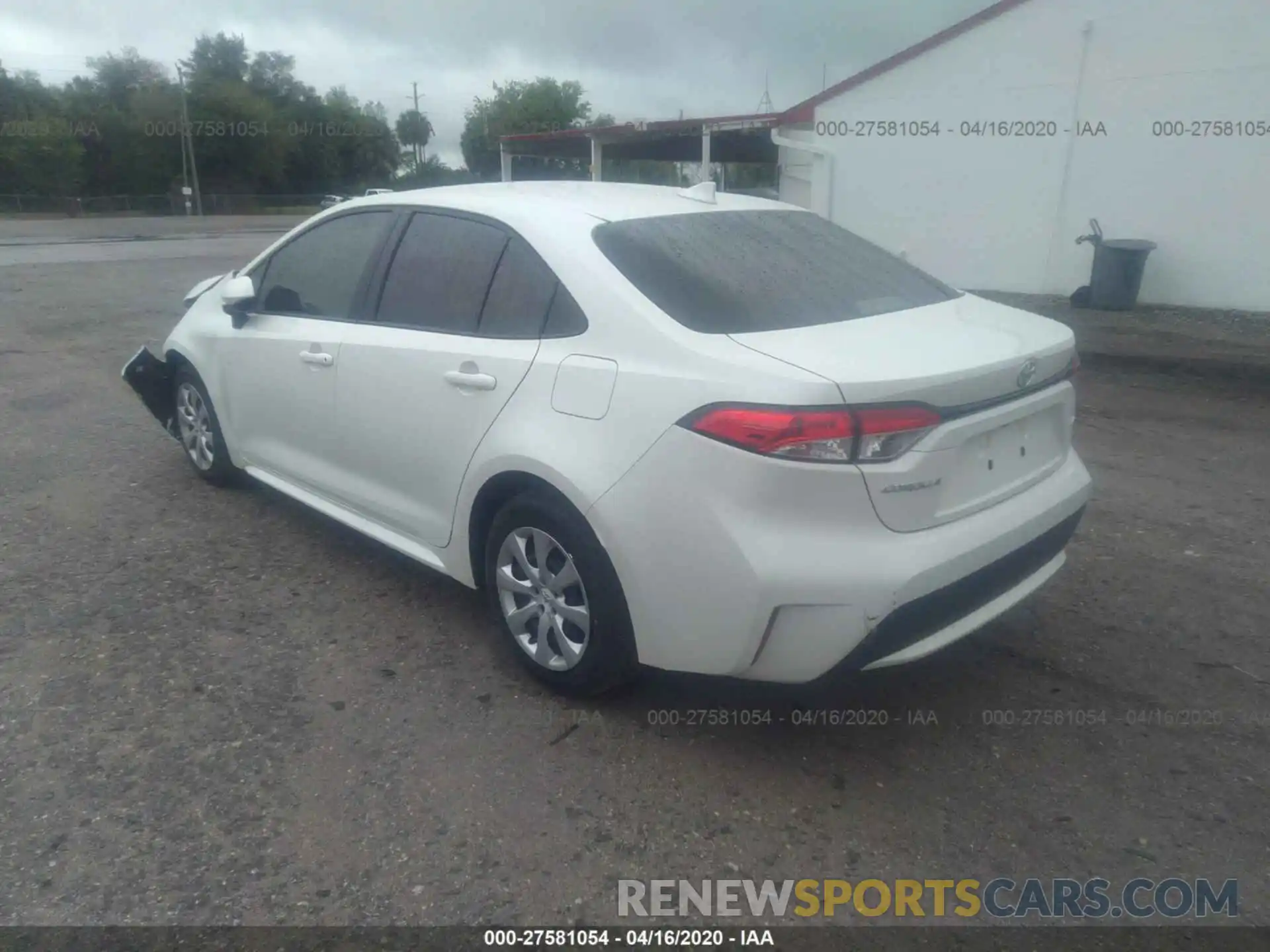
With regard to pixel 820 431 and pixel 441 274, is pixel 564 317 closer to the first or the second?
pixel 441 274

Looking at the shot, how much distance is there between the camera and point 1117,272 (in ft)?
40.6

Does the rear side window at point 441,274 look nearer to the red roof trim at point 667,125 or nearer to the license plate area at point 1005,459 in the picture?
the license plate area at point 1005,459

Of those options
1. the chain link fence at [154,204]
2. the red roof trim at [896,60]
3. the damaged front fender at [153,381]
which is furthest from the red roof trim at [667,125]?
the chain link fence at [154,204]

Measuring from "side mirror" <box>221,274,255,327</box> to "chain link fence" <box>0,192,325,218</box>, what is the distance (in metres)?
51.8

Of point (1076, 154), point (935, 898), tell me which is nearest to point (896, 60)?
point (1076, 154)

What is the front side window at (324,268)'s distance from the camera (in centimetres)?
423

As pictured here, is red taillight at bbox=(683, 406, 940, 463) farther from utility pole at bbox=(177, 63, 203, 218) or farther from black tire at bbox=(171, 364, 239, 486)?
utility pole at bbox=(177, 63, 203, 218)

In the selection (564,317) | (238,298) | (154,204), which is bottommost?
(154,204)

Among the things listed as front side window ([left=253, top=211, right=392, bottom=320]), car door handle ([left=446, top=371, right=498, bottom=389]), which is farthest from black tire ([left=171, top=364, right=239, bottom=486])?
car door handle ([left=446, top=371, right=498, bottom=389])

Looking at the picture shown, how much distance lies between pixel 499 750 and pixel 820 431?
143 centimetres

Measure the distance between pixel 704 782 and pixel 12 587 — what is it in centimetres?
317

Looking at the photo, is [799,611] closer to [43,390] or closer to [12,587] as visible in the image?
[12,587]

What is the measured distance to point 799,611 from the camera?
9.07 ft

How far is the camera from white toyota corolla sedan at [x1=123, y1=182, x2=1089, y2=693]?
9.00 ft
